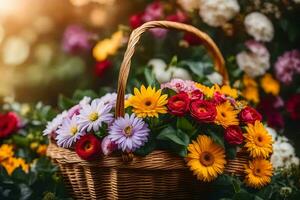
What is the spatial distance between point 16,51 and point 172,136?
8.63 ft

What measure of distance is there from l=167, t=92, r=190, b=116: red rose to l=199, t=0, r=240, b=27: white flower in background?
3.35 ft

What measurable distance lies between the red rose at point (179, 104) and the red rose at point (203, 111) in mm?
21

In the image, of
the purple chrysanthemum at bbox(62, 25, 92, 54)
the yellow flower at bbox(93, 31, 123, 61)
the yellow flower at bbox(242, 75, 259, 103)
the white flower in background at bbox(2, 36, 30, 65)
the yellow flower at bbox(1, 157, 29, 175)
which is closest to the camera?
the yellow flower at bbox(1, 157, 29, 175)

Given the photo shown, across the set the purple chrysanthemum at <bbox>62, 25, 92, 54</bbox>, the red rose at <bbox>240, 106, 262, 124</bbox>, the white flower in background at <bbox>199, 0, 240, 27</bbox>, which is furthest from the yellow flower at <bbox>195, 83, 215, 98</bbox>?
the purple chrysanthemum at <bbox>62, 25, 92, 54</bbox>

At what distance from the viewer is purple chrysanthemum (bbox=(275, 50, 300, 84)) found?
2891 millimetres

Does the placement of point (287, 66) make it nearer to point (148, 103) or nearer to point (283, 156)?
point (283, 156)

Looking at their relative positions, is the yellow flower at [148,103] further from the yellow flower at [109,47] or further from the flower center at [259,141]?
the yellow flower at [109,47]

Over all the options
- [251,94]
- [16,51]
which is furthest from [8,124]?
[16,51]

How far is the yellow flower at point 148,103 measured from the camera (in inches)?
71.1

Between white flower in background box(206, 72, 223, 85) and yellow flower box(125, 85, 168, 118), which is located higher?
white flower in background box(206, 72, 223, 85)

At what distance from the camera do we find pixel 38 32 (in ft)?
13.6

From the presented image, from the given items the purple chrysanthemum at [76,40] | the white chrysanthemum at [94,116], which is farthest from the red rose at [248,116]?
the purple chrysanthemum at [76,40]

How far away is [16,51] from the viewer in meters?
4.12

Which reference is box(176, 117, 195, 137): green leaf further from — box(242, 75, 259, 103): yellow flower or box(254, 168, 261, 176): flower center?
box(242, 75, 259, 103): yellow flower
